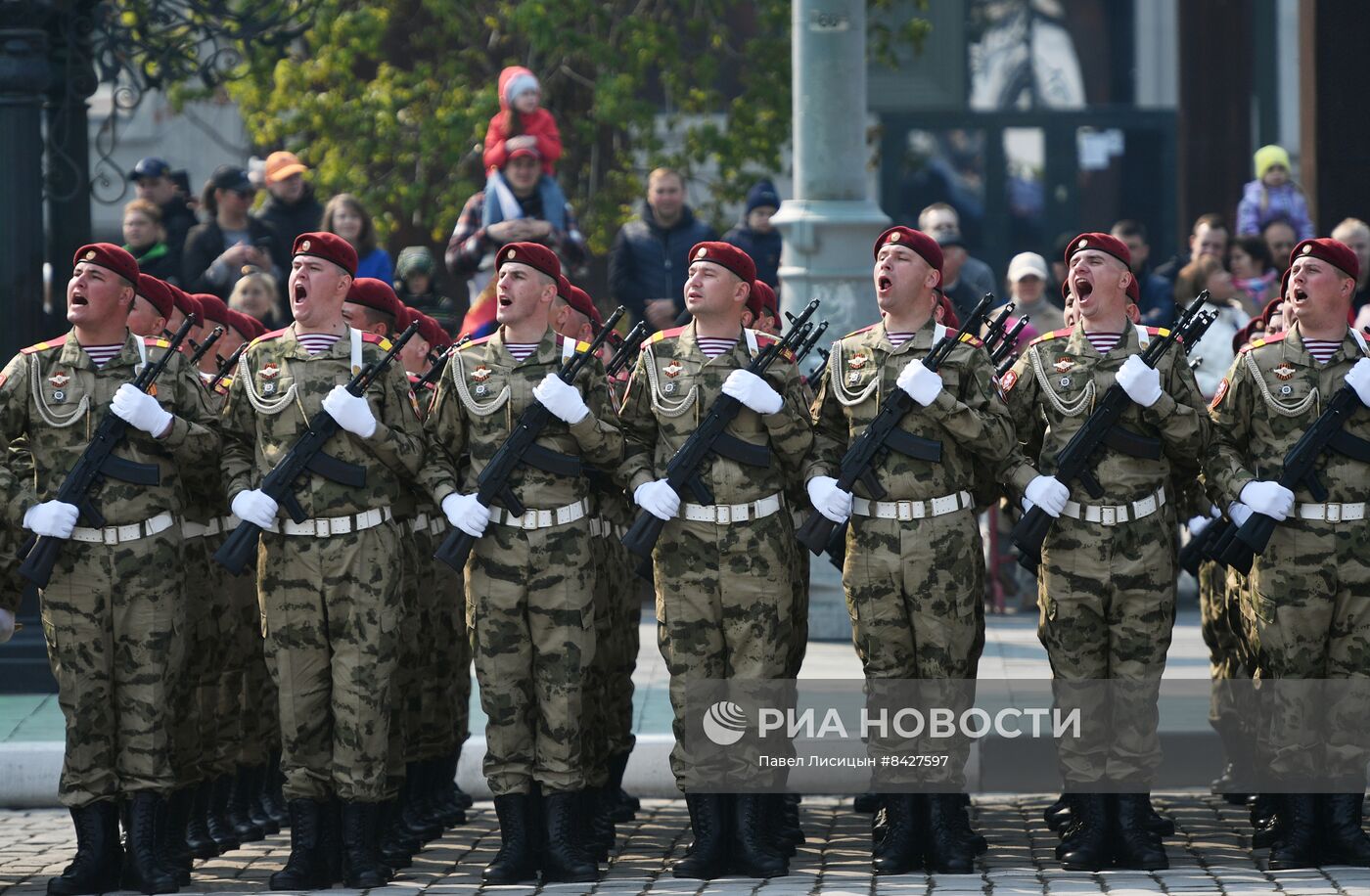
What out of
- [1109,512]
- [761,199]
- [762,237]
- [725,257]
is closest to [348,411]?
[725,257]

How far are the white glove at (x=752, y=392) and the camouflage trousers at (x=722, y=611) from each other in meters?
0.41

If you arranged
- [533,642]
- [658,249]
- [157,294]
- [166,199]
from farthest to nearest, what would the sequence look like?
[166,199], [658,249], [157,294], [533,642]

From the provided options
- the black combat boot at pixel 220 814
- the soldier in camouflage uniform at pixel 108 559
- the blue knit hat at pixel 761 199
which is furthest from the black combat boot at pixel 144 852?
the blue knit hat at pixel 761 199

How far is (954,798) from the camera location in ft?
27.3

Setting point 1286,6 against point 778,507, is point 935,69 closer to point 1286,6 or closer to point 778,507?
point 1286,6

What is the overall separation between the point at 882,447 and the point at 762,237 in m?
5.63

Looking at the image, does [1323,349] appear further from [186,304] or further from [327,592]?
[186,304]

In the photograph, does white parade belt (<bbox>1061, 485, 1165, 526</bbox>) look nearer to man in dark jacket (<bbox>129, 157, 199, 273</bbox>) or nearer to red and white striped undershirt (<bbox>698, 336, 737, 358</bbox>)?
red and white striped undershirt (<bbox>698, 336, 737, 358</bbox>)

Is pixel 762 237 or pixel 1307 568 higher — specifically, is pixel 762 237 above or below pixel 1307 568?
above

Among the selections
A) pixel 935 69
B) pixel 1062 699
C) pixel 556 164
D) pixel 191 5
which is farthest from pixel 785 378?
pixel 935 69

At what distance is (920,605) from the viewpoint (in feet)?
27.3

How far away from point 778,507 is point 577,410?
0.79 m

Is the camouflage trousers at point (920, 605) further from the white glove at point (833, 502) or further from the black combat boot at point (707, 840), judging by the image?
the black combat boot at point (707, 840)

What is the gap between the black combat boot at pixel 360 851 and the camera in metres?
8.19
